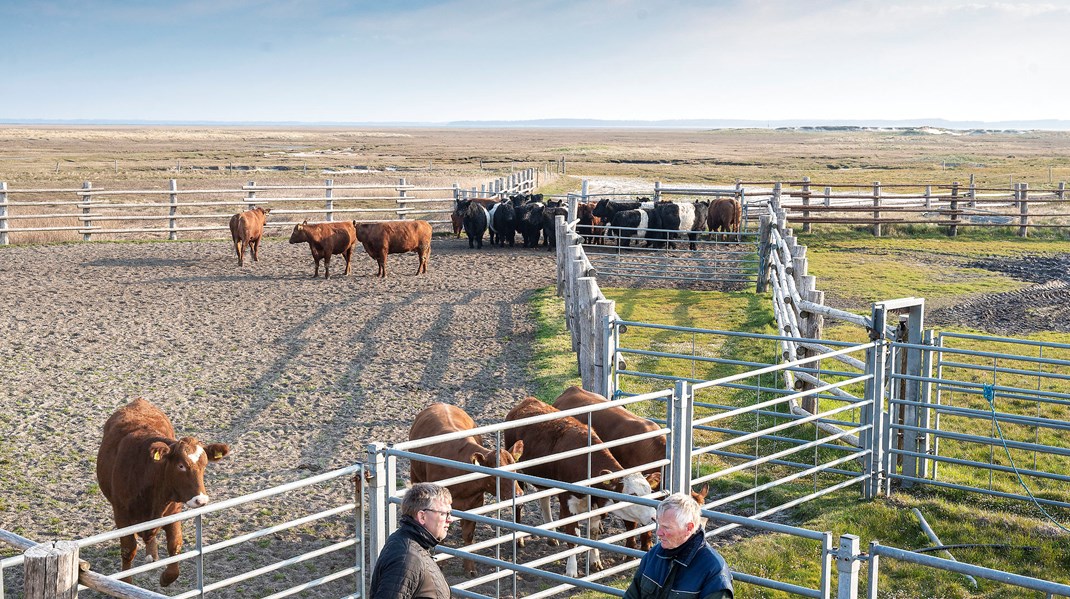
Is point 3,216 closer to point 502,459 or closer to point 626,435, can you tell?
point 626,435

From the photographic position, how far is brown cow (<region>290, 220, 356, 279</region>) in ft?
60.7

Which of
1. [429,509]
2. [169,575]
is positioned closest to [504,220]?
[169,575]

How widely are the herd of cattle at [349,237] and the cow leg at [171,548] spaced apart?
12.5 meters

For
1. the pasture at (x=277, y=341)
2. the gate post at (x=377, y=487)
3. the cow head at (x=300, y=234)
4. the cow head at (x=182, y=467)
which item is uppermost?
the cow head at (x=300, y=234)

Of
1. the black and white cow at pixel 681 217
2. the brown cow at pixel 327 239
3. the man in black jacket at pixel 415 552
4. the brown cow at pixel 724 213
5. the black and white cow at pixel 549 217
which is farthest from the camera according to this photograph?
the brown cow at pixel 724 213

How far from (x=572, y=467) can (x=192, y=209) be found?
35.3 m

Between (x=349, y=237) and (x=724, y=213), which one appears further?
(x=724, y=213)

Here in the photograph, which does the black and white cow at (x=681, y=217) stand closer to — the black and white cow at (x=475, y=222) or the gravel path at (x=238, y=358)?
the black and white cow at (x=475, y=222)

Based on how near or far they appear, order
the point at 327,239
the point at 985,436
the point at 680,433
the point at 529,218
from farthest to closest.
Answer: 1. the point at 529,218
2. the point at 327,239
3. the point at 985,436
4. the point at 680,433

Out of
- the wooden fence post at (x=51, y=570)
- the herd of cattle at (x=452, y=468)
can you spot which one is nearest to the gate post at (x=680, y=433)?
the herd of cattle at (x=452, y=468)

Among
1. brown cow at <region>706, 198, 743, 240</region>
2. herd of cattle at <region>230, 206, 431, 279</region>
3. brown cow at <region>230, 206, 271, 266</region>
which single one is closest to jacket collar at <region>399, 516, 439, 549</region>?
herd of cattle at <region>230, 206, 431, 279</region>

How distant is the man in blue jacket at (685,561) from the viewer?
3686mm

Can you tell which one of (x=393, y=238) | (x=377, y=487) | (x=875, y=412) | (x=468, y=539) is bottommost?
(x=468, y=539)

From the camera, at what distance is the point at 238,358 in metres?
12.3
